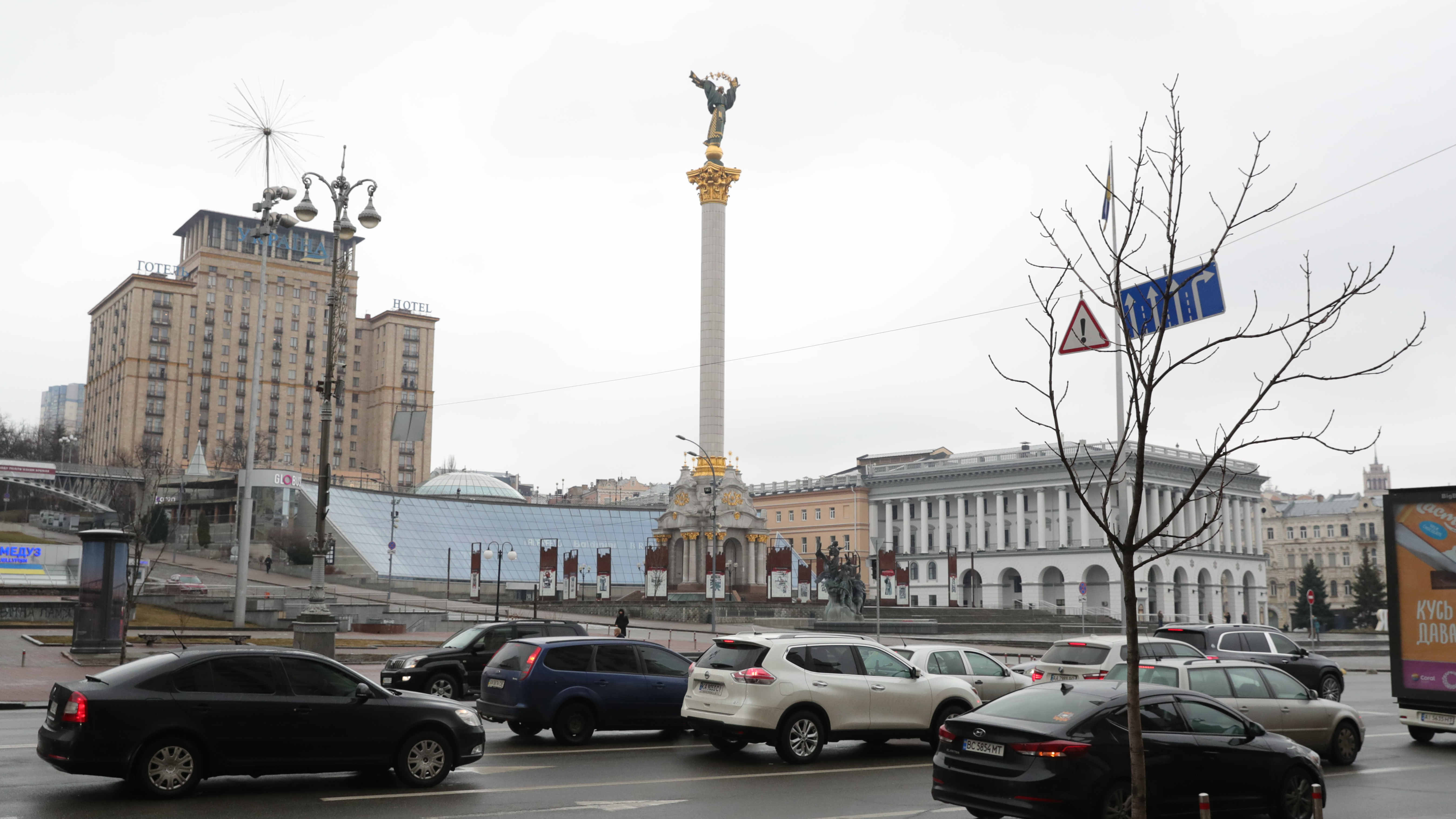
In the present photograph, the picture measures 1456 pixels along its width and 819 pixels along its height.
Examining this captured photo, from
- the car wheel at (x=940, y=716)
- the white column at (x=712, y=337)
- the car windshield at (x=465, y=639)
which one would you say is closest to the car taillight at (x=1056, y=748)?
the car wheel at (x=940, y=716)

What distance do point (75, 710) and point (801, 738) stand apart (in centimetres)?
855

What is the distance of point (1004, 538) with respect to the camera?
112 m

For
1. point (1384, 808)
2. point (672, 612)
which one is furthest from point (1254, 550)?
point (1384, 808)

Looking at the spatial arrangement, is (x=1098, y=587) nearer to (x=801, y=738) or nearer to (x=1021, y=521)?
(x=1021, y=521)

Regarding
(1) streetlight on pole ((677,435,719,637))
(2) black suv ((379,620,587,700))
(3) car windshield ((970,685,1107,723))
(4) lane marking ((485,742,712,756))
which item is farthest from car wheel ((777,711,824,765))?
(1) streetlight on pole ((677,435,719,637))

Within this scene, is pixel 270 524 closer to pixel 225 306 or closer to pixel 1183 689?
pixel 225 306

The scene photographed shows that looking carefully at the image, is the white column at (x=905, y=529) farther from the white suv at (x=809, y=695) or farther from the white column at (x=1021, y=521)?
the white suv at (x=809, y=695)

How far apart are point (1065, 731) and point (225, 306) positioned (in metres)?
159

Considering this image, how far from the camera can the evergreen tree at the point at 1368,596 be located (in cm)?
10138

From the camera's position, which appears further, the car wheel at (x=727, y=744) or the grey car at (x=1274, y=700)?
the car wheel at (x=727, y=744)

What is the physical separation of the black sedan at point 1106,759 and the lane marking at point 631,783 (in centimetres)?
352

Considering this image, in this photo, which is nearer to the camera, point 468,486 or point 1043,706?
point 1043,706

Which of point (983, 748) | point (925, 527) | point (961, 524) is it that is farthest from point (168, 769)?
point (925, 527)

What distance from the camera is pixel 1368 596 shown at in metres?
102
